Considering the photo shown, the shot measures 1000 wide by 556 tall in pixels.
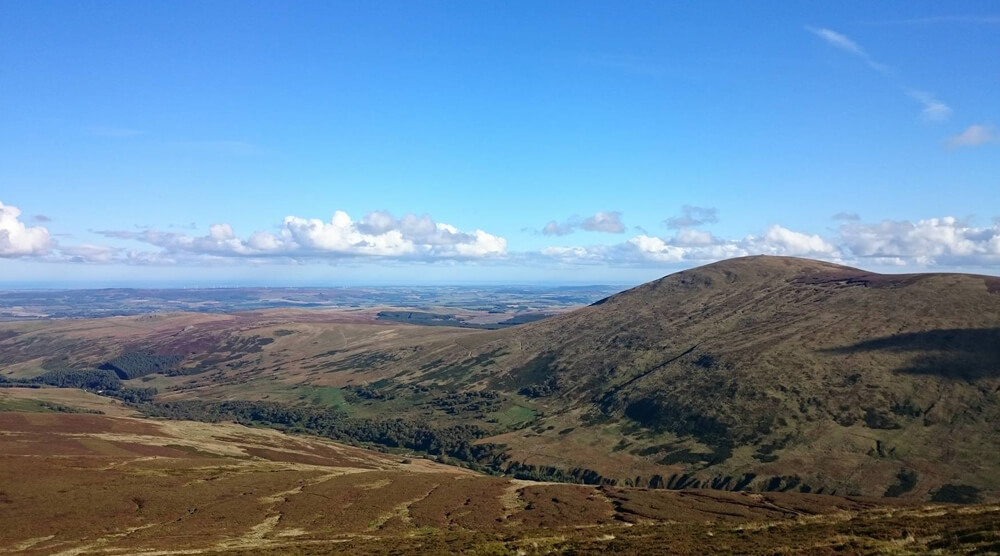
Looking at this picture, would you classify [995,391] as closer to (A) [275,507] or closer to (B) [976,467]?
(B) [976,467]

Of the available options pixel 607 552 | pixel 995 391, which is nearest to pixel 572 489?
pixel 607 552

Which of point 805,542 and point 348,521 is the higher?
point 805,542

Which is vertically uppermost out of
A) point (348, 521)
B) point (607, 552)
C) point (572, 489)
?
point (607, 552)

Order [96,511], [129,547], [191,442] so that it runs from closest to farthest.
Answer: [129,547] < [96,511] < [191,442]

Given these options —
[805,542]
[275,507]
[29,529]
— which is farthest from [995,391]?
[29,529]

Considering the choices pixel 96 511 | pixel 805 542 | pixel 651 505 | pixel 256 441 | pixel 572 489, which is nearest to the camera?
pixel 805 542

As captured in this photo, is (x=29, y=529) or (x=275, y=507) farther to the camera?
(x=275, y=507)
